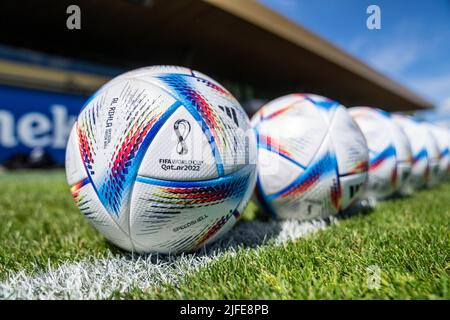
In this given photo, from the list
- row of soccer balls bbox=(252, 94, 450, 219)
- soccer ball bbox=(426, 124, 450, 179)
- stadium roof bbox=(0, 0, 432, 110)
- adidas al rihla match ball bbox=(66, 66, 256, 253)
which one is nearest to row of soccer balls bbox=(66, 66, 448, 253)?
adidas al rihla match ball bbox=(66, 66, 256, 253)

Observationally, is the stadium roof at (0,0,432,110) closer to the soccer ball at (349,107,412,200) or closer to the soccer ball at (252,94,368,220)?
the soccer ball at (349,107,412,200)

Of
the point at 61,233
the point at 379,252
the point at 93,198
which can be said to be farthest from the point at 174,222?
the point at 61,233

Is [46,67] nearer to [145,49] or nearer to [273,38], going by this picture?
[145,49]

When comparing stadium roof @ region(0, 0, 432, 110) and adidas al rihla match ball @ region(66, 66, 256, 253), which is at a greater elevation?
stadium roof @ region(0, 0, 432, 110)

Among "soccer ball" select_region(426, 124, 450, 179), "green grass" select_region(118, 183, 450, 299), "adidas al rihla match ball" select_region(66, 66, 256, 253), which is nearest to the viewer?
"green grass" select_region(118, 183, 450, 299)

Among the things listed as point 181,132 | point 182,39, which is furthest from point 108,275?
point 182,39

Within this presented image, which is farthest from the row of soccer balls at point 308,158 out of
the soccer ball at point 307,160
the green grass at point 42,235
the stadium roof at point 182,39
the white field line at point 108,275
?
the stadium roof at point 182,39

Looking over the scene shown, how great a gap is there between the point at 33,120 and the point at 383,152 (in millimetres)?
9213

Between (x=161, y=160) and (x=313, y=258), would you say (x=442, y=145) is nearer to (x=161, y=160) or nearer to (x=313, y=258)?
(x=313, y=258)

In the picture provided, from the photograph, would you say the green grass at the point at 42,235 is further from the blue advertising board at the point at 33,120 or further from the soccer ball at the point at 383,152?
the blue advertising board at the point at 33,120

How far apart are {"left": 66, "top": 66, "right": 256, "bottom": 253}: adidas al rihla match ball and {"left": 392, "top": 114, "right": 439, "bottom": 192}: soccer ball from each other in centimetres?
328

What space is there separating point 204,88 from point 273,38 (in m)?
10.1

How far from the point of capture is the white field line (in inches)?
59.3
